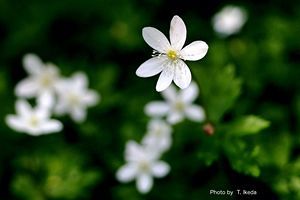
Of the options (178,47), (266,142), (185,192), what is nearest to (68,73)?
(185,192)

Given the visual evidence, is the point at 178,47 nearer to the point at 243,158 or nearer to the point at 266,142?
the point at 243,158

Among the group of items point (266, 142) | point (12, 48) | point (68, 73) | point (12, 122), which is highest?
point (12, 48)

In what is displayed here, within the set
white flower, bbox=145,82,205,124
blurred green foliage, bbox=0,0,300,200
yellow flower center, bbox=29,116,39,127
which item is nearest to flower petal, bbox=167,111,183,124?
white flower, bbox=145,82,205,124

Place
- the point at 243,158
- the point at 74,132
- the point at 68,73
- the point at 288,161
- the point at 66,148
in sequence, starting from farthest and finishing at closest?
the point at 68,73, the point at 74,132, the point at 66,148, the point at 288,161, the point at 243,158

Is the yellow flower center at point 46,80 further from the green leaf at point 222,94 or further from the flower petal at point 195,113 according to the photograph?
the green leaf at point 222,94

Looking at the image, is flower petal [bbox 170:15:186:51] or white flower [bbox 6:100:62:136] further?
white flower [bbox 6:100:62:136]

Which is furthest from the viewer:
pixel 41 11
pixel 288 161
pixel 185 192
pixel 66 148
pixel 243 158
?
pixel 41 11

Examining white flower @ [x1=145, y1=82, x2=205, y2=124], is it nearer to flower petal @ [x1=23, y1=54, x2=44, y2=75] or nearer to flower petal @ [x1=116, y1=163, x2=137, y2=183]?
flower petal @ [x1=116, y1=163, x2=137, y2=183]

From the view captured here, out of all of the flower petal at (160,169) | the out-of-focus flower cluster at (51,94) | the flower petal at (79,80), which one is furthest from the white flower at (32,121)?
the flower petal at (160,169)
